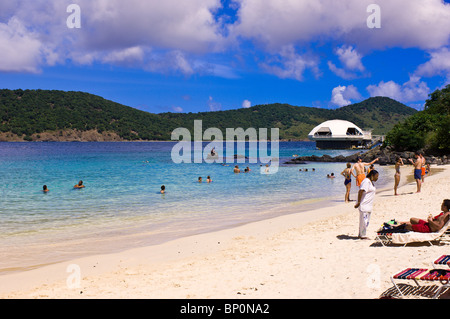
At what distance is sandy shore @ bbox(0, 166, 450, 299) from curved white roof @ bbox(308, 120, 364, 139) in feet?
311

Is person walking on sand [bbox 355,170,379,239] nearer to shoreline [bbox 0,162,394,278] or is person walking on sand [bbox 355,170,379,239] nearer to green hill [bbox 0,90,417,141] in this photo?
shoreline [bbox 0,162,394,278]

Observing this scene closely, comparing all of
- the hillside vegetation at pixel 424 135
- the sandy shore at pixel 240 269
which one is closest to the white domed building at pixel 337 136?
the hillside vegetation at pixel 424 135

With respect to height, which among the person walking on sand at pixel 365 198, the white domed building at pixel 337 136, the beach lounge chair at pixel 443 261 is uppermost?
the white domed building at pixel 337 136

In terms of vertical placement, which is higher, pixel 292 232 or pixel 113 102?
pixel 113 102

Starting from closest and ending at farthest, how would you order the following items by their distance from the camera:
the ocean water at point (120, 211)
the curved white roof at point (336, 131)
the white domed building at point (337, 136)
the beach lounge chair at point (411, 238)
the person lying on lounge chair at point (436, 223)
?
the beach lounge chair at point (411, 238) < the person lying on lounge chair at point (436, 223) < the ocean water at point (120, 211) < the white domed building at point (337, 136) < the curved white roof at point (336, 131)

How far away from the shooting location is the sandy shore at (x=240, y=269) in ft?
18.0

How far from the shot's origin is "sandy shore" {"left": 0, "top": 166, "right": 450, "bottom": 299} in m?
5.48

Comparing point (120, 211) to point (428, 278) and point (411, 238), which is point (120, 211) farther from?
point (428, 278)

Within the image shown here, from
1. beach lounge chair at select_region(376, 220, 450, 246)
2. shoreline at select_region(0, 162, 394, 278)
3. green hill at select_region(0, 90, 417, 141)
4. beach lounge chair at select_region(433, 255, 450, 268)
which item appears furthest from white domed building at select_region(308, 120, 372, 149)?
beach lounge chair at select_region(433, 255, 450, 268)

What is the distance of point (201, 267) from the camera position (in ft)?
22.6

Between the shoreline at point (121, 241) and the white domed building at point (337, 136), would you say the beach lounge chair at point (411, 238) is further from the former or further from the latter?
the white domed building at point (337, 136)
